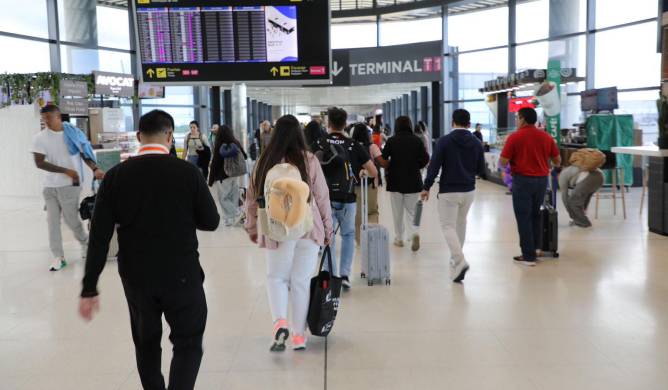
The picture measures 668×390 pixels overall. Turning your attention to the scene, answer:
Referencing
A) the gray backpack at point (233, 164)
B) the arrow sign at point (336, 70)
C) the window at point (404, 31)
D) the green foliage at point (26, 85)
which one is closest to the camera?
the gray backpack at point (233, 164)

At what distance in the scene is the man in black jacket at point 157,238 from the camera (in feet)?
8.13

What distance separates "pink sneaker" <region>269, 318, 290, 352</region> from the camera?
3789 millimetres

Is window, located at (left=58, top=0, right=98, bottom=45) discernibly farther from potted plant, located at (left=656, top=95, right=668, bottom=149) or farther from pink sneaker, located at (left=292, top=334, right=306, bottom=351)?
pink sneaker, located at (left=292, top=334, right=306, bottom=351)

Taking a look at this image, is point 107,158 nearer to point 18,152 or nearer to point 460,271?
point 18,152

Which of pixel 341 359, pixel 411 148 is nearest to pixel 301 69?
pixel 411 148

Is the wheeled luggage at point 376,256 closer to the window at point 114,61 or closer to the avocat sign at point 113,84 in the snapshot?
the avocat sign at point 113,84

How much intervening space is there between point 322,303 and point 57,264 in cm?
375

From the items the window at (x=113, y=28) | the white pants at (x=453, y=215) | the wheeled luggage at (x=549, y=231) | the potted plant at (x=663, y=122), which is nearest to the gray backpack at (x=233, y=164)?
the white pants at (x=453, y=215)

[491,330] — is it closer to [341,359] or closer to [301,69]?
[341,359]

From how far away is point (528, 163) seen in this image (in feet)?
19.7

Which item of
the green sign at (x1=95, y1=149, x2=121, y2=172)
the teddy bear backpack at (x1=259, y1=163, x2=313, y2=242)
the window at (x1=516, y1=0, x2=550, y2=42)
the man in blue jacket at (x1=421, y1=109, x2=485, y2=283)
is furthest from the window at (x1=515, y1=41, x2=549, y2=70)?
the teddy bear backpack at (x1=259, y1=163, x2=313, y2=242)

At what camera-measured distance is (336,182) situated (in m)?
4.81

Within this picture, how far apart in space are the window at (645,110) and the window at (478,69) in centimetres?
600

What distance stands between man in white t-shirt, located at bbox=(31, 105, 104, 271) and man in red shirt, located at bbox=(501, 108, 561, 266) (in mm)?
3929
